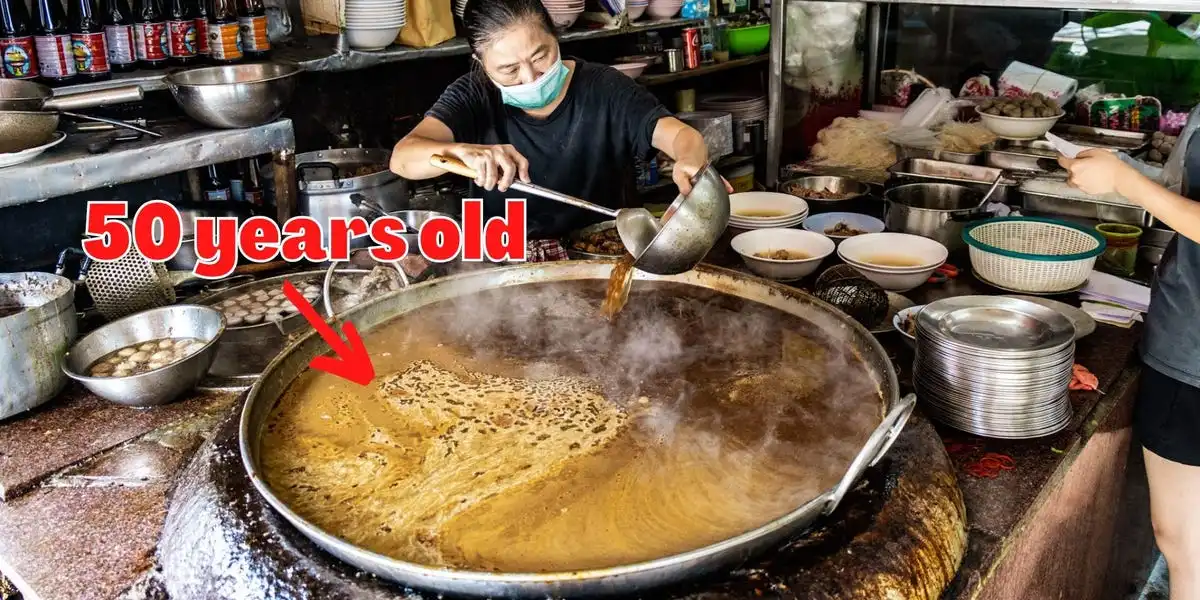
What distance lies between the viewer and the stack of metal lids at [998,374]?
181cm

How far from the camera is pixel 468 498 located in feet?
4.96

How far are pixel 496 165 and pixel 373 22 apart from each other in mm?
1741

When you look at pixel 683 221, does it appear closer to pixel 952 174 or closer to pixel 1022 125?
pixel 952 174

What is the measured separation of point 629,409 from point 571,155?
148 centimetres

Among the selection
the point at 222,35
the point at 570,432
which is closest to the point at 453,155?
the point at 570,432

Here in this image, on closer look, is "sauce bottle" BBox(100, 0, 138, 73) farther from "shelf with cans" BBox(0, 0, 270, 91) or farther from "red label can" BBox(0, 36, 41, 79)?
"red label can" BBox(0, 36, 41, 79)

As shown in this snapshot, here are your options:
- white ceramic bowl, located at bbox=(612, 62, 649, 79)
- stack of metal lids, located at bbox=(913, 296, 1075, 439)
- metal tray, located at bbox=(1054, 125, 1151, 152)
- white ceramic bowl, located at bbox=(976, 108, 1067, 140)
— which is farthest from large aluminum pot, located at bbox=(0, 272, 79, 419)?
metal tray, located at bbox=(1054, 125, 1151, 152)

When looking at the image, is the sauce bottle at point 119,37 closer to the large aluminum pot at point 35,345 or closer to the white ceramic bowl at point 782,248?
the large aluminum pot at point 35,345

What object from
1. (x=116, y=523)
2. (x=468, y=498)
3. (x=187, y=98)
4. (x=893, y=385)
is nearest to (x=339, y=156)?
(x=187, y=98)

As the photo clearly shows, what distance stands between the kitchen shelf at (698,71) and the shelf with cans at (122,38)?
→ 2.33 m

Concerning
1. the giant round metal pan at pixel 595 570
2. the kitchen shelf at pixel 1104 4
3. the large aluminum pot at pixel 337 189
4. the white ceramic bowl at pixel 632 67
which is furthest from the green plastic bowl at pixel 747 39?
the giant round metal pan at pixel 595 570

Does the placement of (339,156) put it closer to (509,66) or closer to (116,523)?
(509,66)

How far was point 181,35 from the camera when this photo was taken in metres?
3.05

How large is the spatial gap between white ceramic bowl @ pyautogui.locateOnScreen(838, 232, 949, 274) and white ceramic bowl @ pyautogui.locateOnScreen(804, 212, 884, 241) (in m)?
0.25
